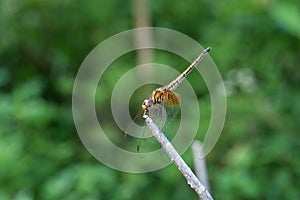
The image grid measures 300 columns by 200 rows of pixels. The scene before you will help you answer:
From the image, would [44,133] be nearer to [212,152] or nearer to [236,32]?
[212,152]

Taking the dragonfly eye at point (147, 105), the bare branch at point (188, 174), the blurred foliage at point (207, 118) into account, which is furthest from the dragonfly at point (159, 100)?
the blurred foliage at point (207, 118)

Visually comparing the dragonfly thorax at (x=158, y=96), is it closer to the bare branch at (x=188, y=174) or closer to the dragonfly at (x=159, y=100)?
the dragonfly at (x=159, y=100)

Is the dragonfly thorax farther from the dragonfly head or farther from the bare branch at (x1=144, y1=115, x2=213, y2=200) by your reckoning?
the bare branch at (x1=144, y1=115, x2=213, y2=200)

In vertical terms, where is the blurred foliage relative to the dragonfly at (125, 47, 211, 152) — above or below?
above

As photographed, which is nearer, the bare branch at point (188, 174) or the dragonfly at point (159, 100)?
the bare branch at point (188, 174)

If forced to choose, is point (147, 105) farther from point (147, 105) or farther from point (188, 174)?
point (188, 174)

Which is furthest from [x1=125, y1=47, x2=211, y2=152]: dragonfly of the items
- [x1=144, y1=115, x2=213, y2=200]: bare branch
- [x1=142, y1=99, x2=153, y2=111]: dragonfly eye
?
[x1=144, y1=115, x2=213, y2=200]: bare branch

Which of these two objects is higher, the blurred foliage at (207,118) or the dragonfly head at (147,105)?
the blurred foliage at (207,118)

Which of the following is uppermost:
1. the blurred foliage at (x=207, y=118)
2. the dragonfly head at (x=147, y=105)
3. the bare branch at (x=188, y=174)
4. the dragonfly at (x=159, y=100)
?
the blurred foliage at (x=207, y=118)

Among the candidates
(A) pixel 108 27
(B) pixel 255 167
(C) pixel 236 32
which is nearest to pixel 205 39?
(C) pixel 236 32
